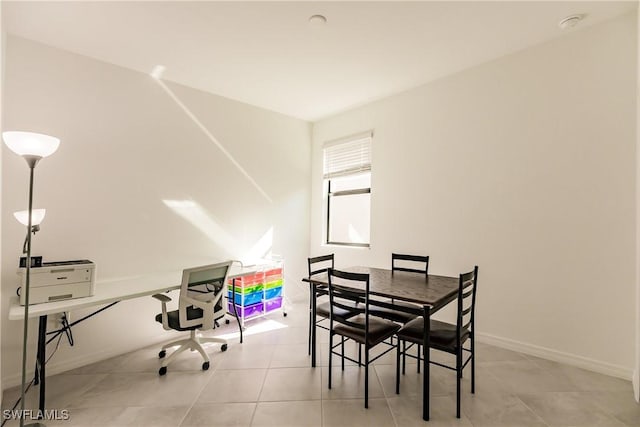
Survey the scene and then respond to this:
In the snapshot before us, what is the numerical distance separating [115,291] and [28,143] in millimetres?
1325

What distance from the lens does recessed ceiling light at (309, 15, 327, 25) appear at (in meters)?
2.31

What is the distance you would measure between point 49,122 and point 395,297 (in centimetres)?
338

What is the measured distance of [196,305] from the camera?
100 inches

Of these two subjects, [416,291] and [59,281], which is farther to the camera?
[416,291]

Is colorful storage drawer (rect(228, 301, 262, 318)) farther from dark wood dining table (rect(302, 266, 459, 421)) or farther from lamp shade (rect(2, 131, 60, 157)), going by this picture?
lamp shade (rect(2, 131, 60, 157))

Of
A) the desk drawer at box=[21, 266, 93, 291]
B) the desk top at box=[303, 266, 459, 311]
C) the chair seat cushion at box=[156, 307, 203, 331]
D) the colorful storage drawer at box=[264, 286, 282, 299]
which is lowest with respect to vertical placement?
the colorful storage drawer at box=[264, 286, 282, 299]

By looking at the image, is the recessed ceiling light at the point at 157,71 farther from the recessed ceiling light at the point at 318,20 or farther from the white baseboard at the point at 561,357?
the white baseboard at the point at 561,357

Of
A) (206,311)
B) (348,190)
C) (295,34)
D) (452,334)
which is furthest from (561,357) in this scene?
Answer: (295,34)

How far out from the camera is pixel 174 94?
11.0 ft

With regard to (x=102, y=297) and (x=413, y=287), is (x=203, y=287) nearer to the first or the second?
(x=102, y=297)

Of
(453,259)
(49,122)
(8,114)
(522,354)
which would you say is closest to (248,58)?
(49,122)

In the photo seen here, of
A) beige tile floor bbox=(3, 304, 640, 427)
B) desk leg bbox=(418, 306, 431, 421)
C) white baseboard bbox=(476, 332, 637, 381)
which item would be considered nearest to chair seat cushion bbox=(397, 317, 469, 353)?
desk leg bbox=(418, 306, 431, 421)

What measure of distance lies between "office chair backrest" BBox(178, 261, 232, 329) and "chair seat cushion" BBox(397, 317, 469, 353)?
169 cm

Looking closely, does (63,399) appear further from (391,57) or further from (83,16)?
(391,57)
